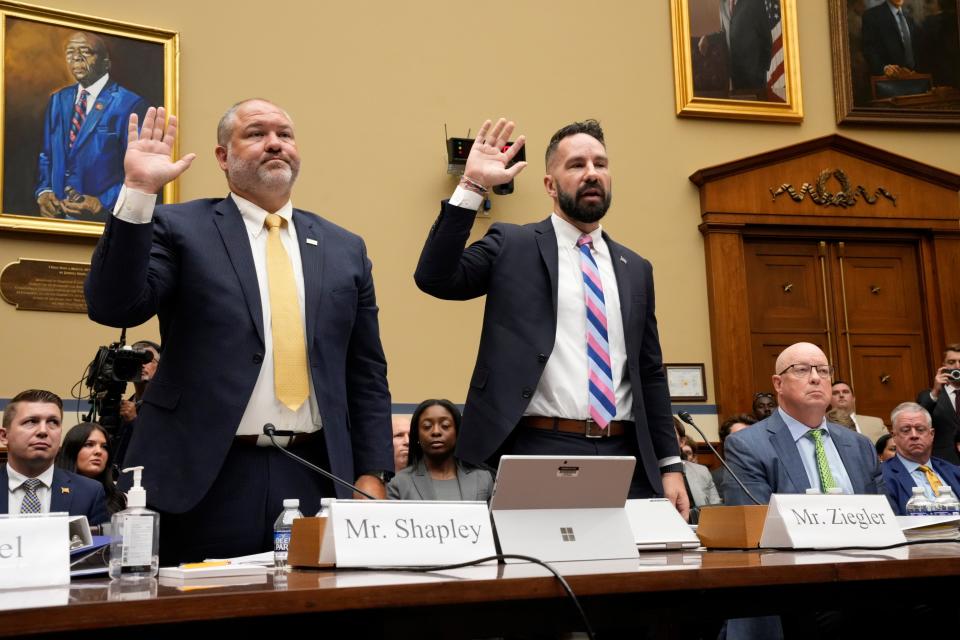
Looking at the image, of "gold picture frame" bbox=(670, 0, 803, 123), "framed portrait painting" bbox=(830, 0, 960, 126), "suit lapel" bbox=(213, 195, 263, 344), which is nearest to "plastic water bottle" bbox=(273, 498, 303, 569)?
"suit lapel" bbox=(213, 195, 263, 344)

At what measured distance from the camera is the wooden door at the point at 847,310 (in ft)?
23.8

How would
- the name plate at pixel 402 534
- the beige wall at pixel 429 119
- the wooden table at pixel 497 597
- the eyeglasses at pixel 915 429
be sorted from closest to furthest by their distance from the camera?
the wooden table at pixel 497 597, the name plate at pixel 402 534, the eyeglasses at pixel 915 429, the beige wall at pixel 429 119

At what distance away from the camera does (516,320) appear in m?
2.78

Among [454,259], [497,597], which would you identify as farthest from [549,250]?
[497,597]

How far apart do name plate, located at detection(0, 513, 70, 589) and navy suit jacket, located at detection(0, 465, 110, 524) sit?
2666 millimetres

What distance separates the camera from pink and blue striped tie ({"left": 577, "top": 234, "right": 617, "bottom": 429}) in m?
2.71

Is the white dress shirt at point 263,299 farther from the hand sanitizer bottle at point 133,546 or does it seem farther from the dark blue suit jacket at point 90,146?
the dark blue suit jacket at point 90,146

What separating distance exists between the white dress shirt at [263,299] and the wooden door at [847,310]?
17.0 ft

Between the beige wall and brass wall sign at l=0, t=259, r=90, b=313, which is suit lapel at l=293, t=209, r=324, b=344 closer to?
brass wall sign at l=0, t=259, r=90, b=313

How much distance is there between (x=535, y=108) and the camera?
22.9 ft

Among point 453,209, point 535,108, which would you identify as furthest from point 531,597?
point 535,108

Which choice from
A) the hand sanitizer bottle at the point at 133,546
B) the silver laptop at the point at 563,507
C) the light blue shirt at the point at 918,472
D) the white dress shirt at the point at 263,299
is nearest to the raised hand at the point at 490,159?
the white dress shirt at the point at 263,299

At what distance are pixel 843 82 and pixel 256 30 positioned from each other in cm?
395

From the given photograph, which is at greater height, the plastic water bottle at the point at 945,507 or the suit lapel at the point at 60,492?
the suit lapel at the point at 60,492
